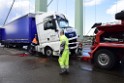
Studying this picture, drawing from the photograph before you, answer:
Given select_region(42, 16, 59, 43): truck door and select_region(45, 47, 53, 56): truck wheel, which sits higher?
select_region(42, 16, 59, 43): truck door

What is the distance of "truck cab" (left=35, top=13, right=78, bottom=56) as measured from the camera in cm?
1349

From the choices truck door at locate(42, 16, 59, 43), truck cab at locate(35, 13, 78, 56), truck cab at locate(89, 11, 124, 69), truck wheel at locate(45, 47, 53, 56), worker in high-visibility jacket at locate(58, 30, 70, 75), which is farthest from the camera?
truck wheel at locate(45, 47, 53, 56)

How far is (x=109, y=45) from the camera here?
948cm

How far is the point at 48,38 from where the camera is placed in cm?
1413

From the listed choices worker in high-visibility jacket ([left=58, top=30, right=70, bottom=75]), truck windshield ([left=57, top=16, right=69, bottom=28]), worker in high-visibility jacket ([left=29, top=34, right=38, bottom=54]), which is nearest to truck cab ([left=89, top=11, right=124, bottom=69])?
worker in high-visibility jacket ([left=58, top=30, right=70, bottom=75])

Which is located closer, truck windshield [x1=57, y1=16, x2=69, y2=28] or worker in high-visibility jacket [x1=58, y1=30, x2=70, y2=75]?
worker in high-visibility jacket [x1=58, y1=30, x2=70, y2=75]

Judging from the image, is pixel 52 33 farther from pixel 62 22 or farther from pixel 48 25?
pixel 62 22

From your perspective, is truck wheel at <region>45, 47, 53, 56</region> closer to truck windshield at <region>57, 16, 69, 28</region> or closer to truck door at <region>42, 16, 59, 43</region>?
truck door at <region>42, 16, 59, 43</region>

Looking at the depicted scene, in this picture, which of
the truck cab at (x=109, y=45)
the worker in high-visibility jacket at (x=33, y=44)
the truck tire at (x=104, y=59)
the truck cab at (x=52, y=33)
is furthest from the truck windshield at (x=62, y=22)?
the truck tire at (x=104, y=59)

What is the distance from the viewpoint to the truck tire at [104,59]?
368 inches

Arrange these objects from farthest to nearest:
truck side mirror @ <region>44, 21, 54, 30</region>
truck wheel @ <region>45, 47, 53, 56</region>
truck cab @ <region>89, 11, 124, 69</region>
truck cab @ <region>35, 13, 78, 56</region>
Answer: truck wheel @ <region>45, 47, 53, 56</region>
truck side mirror @ <region>44, 21, 54, 30</region>
truck cab @ <region>35, 13, 78, 56</region>
truck cab @ <region>89, 11, 124, 69</region>

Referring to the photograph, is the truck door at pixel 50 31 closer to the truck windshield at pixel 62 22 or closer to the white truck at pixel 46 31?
the white truck at pixel 46 31

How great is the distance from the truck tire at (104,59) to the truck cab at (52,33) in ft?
12.2

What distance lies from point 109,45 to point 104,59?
60cm
